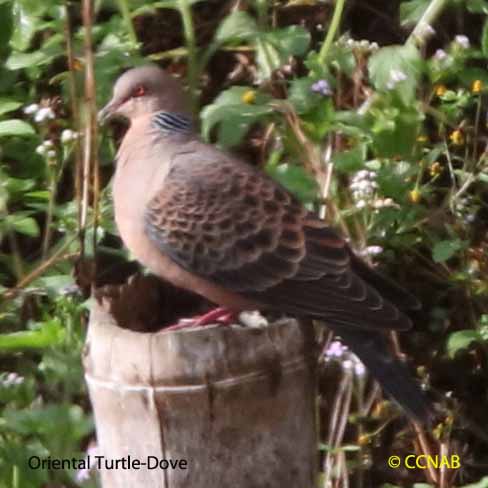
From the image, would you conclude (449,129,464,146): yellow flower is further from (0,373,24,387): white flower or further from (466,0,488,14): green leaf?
(0,373,24,387): white flower

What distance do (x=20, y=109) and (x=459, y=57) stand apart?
4.69 feet

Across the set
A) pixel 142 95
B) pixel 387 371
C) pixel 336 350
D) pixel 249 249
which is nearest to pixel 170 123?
pixel 142 95

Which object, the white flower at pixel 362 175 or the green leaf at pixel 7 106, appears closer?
the white flower at pixel 362 175

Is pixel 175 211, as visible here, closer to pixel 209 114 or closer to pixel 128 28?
pixel 209 114

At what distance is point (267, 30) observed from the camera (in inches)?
163

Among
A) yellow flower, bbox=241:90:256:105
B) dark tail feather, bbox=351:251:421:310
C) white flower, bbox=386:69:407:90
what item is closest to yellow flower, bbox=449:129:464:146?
white flower, bbox=386:69:407:90

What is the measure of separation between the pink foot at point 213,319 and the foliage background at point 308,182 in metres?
0.31

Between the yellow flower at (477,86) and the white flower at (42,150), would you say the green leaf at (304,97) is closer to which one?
the yellow flower at (477,86)

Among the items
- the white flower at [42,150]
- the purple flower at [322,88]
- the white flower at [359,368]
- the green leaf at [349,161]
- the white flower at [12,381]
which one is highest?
the purple flower at [322,88]

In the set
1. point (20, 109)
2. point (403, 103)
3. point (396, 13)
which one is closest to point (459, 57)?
point (403, 103)

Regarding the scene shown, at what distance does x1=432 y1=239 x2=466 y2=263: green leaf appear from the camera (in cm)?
382

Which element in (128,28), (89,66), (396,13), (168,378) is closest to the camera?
(168,378)

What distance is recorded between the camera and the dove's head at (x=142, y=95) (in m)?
3.81

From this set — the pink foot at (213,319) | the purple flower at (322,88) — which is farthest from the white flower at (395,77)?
the pink foot at (213,319)
